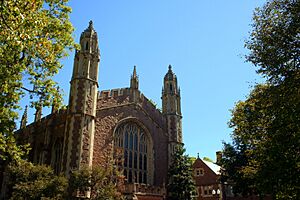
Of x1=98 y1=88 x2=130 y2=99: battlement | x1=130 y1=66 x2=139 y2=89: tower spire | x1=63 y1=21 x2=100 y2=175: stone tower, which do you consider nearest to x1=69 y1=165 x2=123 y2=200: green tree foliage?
x1=63 y1=21 x2=100 y2=175: stone tower

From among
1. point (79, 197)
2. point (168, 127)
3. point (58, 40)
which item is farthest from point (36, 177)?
point (168, 127)

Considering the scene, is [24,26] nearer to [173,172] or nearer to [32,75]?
[32,75]

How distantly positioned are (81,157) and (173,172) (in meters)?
8.15

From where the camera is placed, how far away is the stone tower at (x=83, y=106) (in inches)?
783

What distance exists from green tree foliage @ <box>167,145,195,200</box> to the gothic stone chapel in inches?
39.4

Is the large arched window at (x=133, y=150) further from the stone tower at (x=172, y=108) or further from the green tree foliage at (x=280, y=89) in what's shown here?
the green tree foliage at (x=280, y=89)

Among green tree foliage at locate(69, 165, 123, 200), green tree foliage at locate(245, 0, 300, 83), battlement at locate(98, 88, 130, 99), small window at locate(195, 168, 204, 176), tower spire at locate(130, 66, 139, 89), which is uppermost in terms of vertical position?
tower spire at locate(130, 66, 139, 89)

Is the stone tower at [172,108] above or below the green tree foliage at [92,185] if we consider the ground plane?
above

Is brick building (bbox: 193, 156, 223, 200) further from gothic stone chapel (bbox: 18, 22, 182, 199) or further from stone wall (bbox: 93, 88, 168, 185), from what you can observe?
stone wall (bbox: 93, 88, 168, 185)

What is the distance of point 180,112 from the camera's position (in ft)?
95.7

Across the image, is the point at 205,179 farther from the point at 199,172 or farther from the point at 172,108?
the point at 172,108

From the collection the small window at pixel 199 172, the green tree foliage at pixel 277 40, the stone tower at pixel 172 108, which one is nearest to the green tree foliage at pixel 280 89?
the green tree foliage at pixel 277 40

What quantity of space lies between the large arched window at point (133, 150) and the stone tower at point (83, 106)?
3151mm

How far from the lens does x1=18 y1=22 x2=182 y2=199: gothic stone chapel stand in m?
20.7
